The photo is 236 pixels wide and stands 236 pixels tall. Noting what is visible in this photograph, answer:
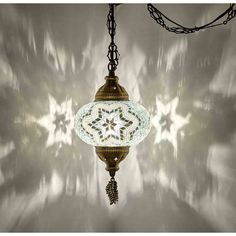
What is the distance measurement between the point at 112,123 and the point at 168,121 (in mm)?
591

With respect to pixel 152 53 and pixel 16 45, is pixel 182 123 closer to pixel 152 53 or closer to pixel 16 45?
pixel 152 53

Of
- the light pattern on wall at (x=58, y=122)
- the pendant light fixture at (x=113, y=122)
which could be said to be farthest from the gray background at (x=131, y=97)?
the pendant light fixture at (x=113, y=122)

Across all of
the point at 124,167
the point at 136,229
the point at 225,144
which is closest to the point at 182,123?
the point at 225,144

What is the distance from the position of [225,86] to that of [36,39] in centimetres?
102

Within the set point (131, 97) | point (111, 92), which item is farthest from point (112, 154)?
point (131, 97)

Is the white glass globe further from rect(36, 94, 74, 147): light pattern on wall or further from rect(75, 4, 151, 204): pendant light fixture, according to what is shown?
rect(36, 94, 74, 147): light pattern on wall

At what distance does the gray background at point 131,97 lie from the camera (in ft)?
6.81

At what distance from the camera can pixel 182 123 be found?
2.30 metres

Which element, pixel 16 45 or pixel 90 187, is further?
pixel 90 187

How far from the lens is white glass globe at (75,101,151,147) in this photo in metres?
1.88

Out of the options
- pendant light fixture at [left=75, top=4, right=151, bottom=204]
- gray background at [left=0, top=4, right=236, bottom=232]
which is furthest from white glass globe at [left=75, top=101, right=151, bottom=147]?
gray background at [left=0, top=4, right=236, bottom=232]

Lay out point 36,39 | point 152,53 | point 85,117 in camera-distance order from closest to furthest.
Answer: point 85,117
point 36,39
point 152,53

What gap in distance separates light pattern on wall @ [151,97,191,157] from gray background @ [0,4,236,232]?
0.02 metres

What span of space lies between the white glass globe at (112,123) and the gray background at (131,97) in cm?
42
